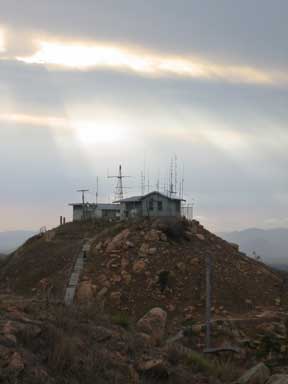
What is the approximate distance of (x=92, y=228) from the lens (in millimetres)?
50406

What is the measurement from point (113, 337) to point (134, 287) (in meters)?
20.6

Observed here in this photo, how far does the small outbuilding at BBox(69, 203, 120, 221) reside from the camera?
63.0 meters

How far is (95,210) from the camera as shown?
210 ft

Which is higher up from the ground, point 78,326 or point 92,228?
point 92,228

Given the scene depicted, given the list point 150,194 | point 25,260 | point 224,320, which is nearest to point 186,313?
point 224,320

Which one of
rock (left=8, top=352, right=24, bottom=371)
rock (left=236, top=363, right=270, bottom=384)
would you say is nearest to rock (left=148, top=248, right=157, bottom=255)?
rock (left=236, top=363, right=270, bottom=384)

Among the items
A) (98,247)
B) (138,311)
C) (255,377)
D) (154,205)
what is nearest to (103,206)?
(154,205)

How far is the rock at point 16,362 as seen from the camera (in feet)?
27.3

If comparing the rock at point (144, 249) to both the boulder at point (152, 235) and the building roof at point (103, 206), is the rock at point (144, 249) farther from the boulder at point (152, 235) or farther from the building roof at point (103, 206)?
the building roof at point (103, 206)

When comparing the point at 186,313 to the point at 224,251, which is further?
the point at 224,251

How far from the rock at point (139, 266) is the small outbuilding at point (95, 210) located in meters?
27.9

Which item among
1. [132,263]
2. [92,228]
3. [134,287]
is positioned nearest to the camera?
[134,287]

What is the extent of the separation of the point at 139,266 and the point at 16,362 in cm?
2554

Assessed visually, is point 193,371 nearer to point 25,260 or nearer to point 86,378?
point 86,378
